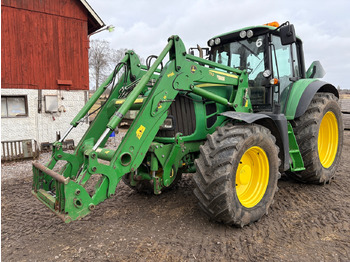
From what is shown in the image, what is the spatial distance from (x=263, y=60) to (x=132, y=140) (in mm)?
2468

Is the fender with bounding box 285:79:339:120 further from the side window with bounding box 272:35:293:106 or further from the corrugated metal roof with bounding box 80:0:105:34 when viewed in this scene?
the corrugated metal roof with bounding box 80:0:105:34

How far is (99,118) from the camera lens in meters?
3.96

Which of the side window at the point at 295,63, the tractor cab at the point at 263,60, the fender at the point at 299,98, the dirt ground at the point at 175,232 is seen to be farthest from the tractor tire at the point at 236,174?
the side window at the point at 295,63

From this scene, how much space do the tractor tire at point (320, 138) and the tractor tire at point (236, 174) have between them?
1.11 m

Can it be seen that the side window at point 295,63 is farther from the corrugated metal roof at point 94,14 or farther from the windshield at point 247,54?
the corrugated metal roof at point 94,14

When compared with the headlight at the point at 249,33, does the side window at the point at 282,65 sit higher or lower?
lower

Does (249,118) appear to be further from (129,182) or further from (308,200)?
(129,182)

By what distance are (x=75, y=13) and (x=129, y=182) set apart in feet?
27.6

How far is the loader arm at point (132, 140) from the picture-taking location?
9.09 ft

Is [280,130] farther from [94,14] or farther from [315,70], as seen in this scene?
[94,14]

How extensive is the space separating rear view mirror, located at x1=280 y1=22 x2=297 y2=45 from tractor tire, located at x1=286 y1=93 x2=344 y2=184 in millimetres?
1377

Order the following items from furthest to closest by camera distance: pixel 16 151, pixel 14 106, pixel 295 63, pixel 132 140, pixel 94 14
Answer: pixel 94 14, pixel 14 106, pixel 16 151, pixel 295 63, pixel 132 140

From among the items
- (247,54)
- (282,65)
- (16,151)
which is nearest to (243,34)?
(247,54)

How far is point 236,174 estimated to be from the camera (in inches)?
132
